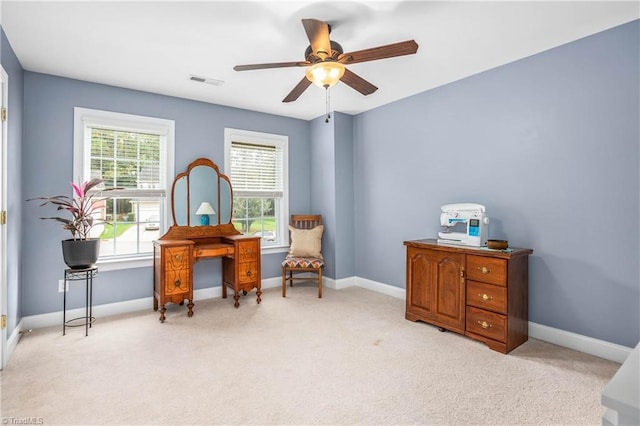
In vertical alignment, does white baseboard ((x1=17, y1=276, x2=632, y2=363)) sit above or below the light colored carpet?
above

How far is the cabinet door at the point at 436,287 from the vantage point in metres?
3.10

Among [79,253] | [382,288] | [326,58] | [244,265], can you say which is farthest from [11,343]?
[382,288]

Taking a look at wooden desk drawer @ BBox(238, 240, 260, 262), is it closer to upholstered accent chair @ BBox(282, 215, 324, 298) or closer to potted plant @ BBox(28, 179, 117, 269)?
upholstered accent chair @ BBox(282, 215, 324, 298)

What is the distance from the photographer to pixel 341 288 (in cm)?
486

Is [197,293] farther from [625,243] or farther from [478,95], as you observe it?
[625,243]

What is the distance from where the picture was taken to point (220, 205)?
4.47 meters

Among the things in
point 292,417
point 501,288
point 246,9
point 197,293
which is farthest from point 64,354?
point 501,288

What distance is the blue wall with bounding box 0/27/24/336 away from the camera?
2.70m

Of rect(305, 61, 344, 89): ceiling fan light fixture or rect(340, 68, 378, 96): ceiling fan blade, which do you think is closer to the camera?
rect(305, 61, 344, 89): ceiling fan light fixture

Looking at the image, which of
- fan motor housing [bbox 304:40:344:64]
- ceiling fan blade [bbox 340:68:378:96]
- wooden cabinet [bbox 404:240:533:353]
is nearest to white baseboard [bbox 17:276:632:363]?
wooden cabinet [bbox 404:240:533:353]

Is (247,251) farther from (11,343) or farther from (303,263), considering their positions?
(11,343)

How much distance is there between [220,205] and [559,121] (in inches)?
148

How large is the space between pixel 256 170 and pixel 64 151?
2214mm

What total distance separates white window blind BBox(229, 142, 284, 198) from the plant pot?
1.91 m
